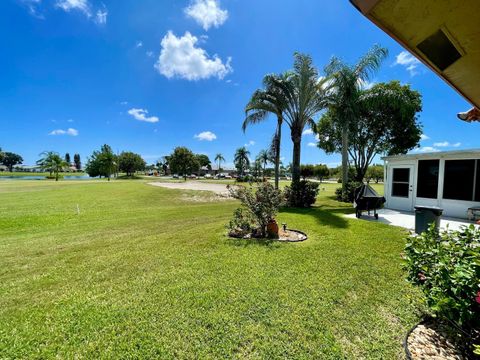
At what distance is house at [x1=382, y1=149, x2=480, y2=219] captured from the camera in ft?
28.7

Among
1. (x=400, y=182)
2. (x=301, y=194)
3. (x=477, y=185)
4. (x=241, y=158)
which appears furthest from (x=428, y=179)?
(x=241, y=158)

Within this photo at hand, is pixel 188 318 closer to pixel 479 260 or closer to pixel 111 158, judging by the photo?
pixel 479 260

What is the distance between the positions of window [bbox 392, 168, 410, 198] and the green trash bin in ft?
17.0

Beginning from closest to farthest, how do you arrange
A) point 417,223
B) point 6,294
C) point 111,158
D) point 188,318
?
point 188,318 < point 6,294 < point 417,223 < point 111,158

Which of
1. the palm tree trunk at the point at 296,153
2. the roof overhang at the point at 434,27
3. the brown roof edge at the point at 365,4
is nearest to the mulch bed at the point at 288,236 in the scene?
the roof overhang at the point at 434,27

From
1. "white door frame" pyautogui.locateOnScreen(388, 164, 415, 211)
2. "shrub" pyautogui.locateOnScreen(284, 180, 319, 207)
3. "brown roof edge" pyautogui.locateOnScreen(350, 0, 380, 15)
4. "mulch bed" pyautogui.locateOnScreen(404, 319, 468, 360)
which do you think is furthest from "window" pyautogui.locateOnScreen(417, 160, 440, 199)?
"brown roof edge" pyautogui.locateOnScreen(350, 0, 380, 15)

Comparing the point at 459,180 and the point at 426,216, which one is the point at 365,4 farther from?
the point at 459,180

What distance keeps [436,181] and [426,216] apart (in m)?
4.95

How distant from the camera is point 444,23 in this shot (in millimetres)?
1521

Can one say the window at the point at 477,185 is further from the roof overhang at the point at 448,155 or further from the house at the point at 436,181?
the roof overhang at the point at 448,155

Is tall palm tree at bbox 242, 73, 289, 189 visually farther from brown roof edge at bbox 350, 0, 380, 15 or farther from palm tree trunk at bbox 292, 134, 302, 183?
brown roof edge at bbox 350, 0, 380, 15

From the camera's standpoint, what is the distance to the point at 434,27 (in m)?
1.54

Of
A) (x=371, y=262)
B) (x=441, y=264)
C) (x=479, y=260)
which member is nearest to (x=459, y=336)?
(x=441, y=264)

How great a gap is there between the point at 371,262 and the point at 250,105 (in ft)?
37.8
